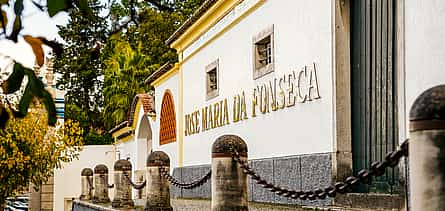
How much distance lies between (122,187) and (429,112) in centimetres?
1350

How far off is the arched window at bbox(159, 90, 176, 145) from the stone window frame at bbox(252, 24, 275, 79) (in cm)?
787

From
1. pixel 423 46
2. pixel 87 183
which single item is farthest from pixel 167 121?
pixel 423 46

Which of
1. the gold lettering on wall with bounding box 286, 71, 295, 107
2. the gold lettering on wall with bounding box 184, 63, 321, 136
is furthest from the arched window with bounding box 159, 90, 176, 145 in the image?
the gold lettering on wall with bounding box 286, 71, 295, 107

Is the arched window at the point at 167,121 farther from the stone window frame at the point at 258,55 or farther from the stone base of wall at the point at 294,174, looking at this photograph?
the stone base of wall at the point at 294,174

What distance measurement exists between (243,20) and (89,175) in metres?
11.2

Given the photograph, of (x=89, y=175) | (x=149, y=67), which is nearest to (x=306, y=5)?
(x=89, y=175)

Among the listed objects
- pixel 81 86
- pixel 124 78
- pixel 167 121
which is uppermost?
pixel 81 86

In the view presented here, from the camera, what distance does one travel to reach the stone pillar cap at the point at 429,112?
3.96 m

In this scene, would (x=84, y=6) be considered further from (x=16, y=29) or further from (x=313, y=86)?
(x=313, y=86)

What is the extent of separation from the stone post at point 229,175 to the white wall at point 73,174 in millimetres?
23698

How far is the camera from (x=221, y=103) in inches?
612

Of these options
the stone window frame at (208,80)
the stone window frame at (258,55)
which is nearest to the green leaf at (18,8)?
the stone window frame at (258,55)

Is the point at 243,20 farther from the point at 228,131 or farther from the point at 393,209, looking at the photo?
the point at 393,209

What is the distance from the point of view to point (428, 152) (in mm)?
3969
